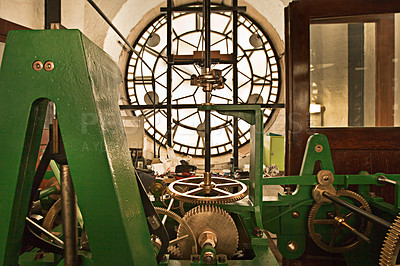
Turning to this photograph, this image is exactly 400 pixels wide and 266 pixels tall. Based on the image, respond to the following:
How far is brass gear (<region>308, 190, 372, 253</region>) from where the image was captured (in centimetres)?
114

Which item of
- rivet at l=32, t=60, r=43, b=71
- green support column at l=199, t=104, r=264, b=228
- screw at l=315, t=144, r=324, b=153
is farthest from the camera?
screw at l=315, t=144, r=324, b=153

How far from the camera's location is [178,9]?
7.87 ft

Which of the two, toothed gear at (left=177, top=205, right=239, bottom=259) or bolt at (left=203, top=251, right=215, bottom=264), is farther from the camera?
toothed gear at (left=177, top=205, right=239, bottom=259)

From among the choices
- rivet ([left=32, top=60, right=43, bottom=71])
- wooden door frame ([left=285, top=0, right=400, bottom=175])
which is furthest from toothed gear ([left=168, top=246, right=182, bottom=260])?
wooden door frame ([left=285, top=0, right=400, bottom=175])

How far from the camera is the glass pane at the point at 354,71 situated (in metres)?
1.53

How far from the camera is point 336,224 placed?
1.15m

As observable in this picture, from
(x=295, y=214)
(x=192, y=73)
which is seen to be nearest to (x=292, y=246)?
(x=295, y=214)

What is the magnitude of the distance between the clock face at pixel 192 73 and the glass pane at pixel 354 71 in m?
1.54

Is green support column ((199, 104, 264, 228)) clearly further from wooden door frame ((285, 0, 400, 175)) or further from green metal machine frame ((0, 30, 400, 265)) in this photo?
wooden door frame ((285, 0, 400, 175))

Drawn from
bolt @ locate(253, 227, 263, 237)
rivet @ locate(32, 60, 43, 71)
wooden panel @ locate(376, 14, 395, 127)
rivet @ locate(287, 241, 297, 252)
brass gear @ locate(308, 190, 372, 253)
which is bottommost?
rivet @ locate(287, 241, 297, 252)

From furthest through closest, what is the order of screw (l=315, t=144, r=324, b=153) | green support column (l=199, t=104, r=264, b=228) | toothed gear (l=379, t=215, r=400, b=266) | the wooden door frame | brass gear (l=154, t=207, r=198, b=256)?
the wooden door frame
screw (l=315, t=144, r=324, b=153)
green support column (l=199, t=104, r=264, b=228)
brass gear (l=154, t=207, r=198, b=256)
toothed gear (l=379, t=215, r=400, b=266)

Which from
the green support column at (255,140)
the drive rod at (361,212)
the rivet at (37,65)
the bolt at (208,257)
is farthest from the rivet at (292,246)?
the rivet at (37,65)

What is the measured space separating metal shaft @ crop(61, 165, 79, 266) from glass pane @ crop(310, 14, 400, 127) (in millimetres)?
1477

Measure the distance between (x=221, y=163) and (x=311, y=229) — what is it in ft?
6.61
